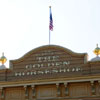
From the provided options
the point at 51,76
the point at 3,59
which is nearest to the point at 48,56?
the point at 51,76

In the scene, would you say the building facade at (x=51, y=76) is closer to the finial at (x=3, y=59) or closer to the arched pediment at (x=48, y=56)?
the arched pediment at (x=48, y=56)

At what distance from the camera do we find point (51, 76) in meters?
27.8

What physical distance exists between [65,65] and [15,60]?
4266 millimetres

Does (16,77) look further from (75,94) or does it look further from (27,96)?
(75,94)

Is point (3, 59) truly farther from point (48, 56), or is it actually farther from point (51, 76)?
point (51, 76)

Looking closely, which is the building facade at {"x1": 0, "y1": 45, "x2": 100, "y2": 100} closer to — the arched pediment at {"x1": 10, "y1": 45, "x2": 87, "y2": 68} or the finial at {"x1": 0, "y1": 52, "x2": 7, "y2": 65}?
the arched pediment at {"x1": 10, "y1": 45, "x2": 87, "y2": 68}

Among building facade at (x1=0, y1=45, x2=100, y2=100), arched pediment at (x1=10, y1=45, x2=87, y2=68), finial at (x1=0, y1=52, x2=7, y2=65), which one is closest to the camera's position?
building facade at (x1=0, y1=45, x2=100, y2=100)

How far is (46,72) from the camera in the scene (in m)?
28.1

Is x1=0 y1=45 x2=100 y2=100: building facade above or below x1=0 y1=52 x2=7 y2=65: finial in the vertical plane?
below

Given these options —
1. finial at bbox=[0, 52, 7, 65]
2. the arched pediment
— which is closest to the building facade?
the arched pediment

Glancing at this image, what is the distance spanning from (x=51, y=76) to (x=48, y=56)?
181cm

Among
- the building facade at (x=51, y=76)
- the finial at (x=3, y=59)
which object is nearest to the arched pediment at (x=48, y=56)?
the building facade at (x=51, y=76)

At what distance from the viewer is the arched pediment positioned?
28.0 metres

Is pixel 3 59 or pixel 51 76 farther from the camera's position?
pixel 3 59
